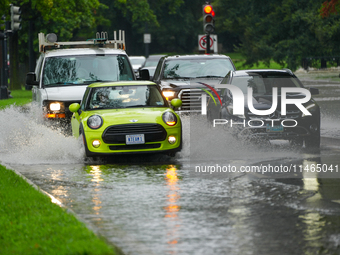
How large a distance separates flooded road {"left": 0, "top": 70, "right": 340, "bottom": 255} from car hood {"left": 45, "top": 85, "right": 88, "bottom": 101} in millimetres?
714

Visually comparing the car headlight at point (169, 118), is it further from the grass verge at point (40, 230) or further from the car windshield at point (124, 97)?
the grass verge at point (40, 230)

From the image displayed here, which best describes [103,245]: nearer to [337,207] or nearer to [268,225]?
[268,225]

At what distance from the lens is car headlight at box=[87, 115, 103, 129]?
12.6 meters

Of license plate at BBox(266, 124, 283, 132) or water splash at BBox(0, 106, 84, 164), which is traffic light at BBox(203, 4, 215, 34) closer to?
water splash at BBox(0, 106, 84, 164)

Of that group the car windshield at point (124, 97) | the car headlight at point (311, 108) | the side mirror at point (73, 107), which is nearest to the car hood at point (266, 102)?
the car headlight at point (311, 108)

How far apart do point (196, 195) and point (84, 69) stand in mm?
8001

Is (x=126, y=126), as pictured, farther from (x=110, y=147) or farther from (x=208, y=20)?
(x=208, y=20)

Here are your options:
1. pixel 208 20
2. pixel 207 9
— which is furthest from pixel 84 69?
pixel 207 9

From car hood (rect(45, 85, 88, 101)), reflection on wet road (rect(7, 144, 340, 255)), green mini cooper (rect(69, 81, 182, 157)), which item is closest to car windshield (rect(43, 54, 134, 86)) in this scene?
car hood (rect(45, 85, 88, 101))

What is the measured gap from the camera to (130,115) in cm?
1284

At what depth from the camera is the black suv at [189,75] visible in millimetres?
17969

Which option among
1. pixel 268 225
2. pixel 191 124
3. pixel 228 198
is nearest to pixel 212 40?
pixel 191 124

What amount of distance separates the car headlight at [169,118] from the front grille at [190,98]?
15.7 feet

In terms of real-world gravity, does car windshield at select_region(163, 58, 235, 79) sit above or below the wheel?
above
